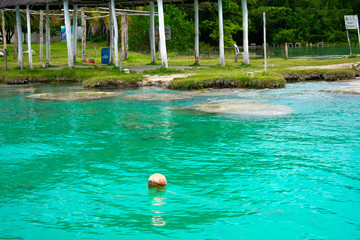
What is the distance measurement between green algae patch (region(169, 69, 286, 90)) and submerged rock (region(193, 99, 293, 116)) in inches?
140

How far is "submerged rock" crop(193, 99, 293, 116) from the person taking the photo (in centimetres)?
1346

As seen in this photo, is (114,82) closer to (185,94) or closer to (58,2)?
(185,94)

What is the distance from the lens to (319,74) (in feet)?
70.8

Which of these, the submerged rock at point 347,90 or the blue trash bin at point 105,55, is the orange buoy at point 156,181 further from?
the blue trash bin at point 105,55

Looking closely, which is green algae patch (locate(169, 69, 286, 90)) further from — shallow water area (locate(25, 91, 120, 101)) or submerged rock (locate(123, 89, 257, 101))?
shallow water area (locate(25, 91, 120, 101))

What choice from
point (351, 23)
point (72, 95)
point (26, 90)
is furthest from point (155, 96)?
point (351, 23)

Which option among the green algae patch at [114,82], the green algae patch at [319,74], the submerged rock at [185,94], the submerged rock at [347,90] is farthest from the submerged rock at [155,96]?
the green algae patch at [319,74]

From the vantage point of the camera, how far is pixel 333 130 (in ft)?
36.9

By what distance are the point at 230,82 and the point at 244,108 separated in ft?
17.4

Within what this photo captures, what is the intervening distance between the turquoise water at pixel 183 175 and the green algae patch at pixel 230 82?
468 cm

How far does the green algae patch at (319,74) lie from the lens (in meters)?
21.4

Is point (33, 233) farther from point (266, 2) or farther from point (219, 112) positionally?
point (266, 2)

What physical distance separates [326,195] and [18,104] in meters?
12.8

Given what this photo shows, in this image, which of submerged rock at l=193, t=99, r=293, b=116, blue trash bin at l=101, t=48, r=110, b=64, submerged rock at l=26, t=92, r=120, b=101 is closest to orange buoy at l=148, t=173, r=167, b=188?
submerged rock at l=193, t=99, r=293, b=116
